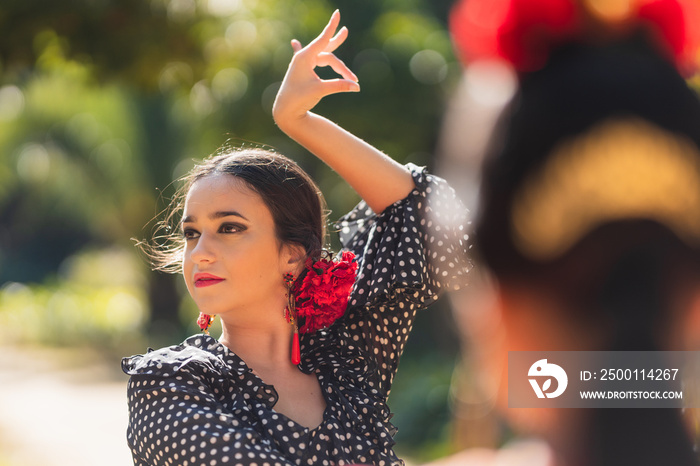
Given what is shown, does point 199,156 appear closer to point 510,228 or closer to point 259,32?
point 259,32

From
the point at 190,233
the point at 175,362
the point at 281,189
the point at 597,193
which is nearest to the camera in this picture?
the point at 597,193

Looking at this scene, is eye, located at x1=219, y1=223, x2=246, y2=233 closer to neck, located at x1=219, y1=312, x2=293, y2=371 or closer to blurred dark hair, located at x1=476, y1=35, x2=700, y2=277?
neck, located at x1=219, y1=312, x2=293, y2=371

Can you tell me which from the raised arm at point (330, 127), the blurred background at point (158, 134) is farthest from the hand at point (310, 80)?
the blurred background at point (158, 134)

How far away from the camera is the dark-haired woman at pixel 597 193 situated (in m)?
0.62

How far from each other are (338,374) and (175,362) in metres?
0.44

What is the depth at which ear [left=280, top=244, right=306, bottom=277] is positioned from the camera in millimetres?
2047

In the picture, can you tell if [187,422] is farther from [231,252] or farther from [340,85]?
[340,85]

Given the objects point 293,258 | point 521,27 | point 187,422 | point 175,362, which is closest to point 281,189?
point 293,258

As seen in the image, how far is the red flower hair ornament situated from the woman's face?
1.26 meters

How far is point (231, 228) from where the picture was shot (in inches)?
75.9

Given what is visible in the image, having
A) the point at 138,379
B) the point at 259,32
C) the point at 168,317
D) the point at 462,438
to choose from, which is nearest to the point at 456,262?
the point at 138,379

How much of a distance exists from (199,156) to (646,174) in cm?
1024

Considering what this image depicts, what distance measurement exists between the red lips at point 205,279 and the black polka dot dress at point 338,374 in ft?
0.50

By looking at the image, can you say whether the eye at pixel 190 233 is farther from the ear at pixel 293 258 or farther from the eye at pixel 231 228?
the ear at pixel 293 258
